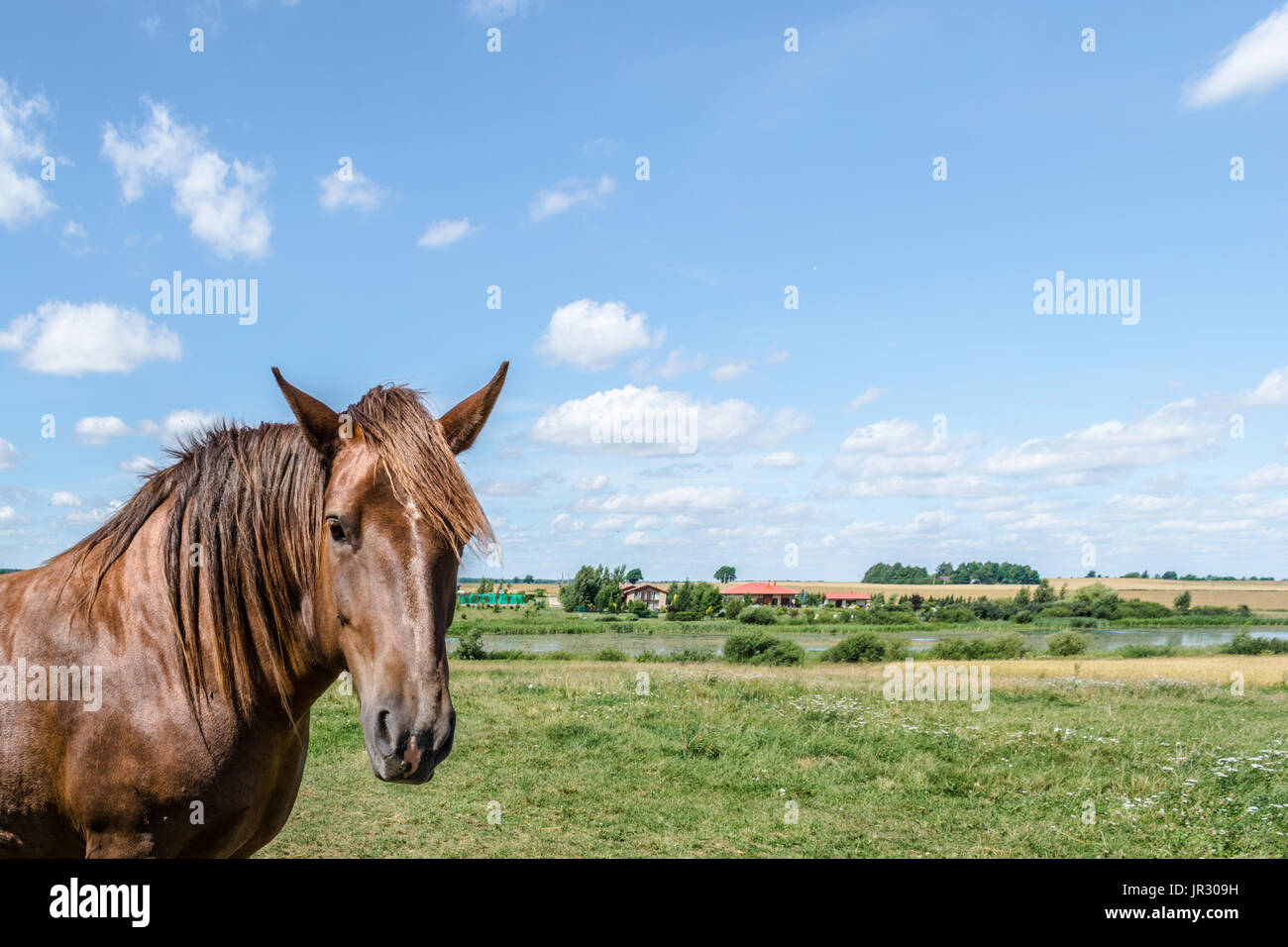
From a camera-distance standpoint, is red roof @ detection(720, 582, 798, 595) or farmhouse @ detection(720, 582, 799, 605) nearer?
farmhouse @ detection(720, 582, 799, 605)

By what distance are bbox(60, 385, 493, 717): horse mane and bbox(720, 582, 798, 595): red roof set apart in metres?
105

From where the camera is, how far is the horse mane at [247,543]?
100 inches

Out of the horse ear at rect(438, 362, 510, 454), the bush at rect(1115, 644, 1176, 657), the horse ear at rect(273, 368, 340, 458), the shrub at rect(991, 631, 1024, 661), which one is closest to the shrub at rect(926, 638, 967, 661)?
the shrub at rect(991, 631, 1024, 661)

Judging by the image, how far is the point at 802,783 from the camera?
32.7 feet

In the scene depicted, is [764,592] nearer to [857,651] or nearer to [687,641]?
[687,641]

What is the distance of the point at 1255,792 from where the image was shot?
9.02 metres

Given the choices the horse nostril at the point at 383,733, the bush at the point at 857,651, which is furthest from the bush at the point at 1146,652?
the horse nostril at the point at 383,733

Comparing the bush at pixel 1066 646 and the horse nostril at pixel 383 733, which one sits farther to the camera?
the bush at pixel 1066 646

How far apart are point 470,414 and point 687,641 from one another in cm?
5282

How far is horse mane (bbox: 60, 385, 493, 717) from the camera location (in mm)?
2551

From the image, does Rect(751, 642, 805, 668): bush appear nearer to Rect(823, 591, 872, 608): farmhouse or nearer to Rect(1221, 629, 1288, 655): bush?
Rect(1221, 629, 1288, 655): bush

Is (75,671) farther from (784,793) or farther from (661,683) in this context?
(661,683)

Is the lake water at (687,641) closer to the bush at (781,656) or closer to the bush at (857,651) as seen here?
the bush at (857,651)
